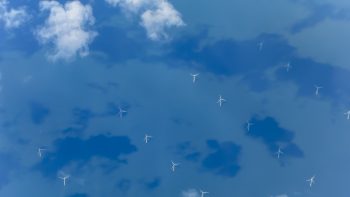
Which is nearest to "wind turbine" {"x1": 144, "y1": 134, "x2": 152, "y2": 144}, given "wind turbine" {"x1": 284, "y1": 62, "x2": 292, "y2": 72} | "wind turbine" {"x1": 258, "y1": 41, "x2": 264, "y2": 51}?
"wind turbine" {"x1": 258, "y1": 41, "x2": 264, "y2": 51}

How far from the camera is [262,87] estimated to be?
151m

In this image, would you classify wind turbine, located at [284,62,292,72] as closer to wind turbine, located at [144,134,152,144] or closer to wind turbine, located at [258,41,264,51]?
wind turbine, located at [258,41,264,51]

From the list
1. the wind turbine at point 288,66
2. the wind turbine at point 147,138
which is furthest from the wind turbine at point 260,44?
the wind turbine at point 147,138

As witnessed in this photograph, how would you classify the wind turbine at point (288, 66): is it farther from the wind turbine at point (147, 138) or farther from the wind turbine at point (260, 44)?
the wind turbine at point (147, 138)

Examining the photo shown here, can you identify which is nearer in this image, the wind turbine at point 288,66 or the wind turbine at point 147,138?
the wind turbine at point 147,138

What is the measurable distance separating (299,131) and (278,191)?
54.5 feet

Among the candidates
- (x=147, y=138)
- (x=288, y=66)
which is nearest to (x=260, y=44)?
(x=288, y=66)

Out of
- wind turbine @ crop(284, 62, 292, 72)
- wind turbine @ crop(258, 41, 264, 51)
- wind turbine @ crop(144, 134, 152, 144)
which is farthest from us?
wind turbine @ crop(258, 41, 264, 51)

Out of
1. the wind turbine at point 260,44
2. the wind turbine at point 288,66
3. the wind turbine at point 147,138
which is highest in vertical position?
the wind turbine at point 260,44

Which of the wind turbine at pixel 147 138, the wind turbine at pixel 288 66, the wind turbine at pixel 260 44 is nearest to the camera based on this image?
the wind turbine at pixel 147 138

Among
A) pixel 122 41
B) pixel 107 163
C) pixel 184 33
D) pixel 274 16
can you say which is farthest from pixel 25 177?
pixel 274 16

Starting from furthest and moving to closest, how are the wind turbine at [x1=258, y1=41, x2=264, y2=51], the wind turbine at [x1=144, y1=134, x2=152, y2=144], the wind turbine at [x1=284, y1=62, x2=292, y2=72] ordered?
the wind turbine at [x1=258, y1=41, x2=264, y2=51]
the wind turbine at [x1=284, y1=62, x2=292, y2=72]
the wind turbine at [x1=144, y1=134, x2=152, y2=144]

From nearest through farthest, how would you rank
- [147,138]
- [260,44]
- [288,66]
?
[147,138] → [288,66] → [260,44]

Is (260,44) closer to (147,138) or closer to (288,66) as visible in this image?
(288,66)
